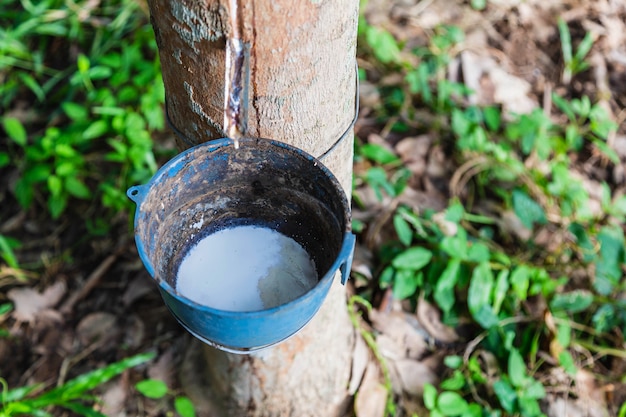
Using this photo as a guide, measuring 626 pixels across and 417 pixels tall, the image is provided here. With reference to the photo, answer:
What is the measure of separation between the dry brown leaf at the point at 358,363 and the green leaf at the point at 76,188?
131 centimetres

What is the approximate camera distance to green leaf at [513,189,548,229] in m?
2.34

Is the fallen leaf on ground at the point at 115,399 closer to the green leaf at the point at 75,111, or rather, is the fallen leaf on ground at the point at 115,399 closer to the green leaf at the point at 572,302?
the green leaf at the point at 75,111

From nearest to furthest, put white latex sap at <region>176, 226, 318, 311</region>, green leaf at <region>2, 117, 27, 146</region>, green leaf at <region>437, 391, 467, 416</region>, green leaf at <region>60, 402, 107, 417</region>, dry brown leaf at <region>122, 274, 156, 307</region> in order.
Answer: white latex sap at <region>176, 226, 318, 311</region>, green leaf at <region>60, 402, 107, 417</region>, green leaf at <region>437, 391, 467, 416</region>, dry brown leaf at <region>122, 274, 156, 307</region>, green leaf at <region>2, 117, 27, 146</region>

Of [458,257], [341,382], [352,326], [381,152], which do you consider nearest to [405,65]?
[381,152]

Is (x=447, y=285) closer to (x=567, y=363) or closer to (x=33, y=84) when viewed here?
(x=567, y=363)

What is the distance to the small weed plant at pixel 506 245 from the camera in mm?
2119

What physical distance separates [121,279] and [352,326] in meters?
0.99

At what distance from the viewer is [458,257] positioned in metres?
2.11

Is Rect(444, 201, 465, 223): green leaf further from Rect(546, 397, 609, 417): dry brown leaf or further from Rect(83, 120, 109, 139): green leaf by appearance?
Rect(83, 120, 109, 139): green leaf

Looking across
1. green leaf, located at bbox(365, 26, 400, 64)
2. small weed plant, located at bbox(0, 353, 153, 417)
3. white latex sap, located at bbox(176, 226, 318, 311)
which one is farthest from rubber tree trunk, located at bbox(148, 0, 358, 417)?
green leaf, located at bbox(365, 26, 400, 64)

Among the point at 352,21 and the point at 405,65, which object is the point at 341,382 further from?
the point at 405,65

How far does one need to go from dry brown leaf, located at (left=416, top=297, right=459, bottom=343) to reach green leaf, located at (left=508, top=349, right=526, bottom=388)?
0.25m

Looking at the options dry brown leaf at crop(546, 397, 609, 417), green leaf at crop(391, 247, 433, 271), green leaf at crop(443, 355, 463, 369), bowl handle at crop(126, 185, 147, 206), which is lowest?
dry brown leaf at crop(546, 397, 609, 417)

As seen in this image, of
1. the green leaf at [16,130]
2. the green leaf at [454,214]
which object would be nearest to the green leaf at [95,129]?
the green leaf at [16,130]
